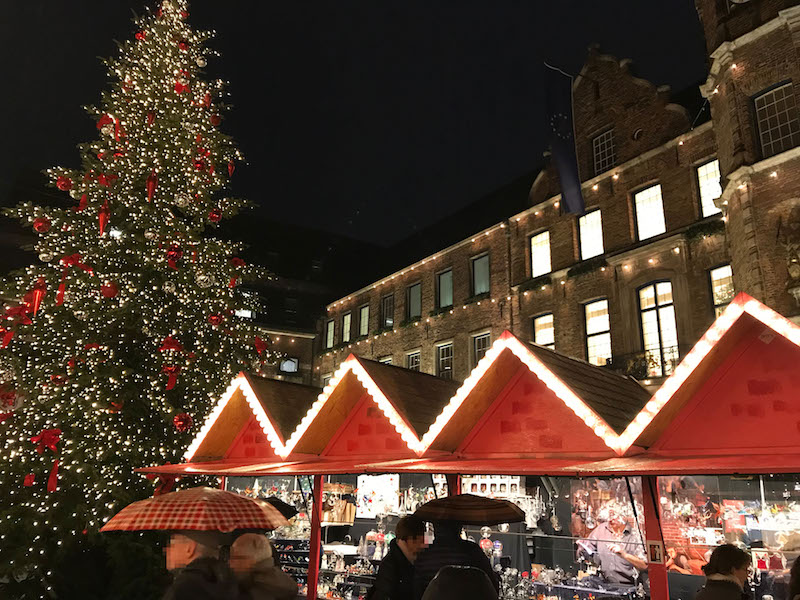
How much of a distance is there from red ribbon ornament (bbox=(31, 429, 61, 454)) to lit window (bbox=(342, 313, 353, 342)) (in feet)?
63.3

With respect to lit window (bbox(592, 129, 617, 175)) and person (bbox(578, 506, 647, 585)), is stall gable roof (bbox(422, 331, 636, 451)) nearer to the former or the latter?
person (bbox(578, 506, 647, 585))

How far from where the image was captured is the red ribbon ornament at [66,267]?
11.5 meters

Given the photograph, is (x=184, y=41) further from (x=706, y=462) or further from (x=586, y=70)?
(x=706, y=462)

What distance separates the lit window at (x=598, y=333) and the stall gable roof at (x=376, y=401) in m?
9.38

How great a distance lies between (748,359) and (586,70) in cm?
1666

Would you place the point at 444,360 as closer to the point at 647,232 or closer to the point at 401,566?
the point at 647,232

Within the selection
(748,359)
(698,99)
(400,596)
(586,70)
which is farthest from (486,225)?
(400,596)

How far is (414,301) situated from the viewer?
84.5 feet


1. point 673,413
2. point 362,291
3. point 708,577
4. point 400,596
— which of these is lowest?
point 400,596

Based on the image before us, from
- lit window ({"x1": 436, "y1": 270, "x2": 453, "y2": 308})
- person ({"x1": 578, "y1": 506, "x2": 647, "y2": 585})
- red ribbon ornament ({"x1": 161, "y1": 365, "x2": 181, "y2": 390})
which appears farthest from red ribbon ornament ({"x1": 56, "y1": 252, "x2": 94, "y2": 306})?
lit window ({"x1": 436, "y1": 270, "x2": 453, "y2": 308})

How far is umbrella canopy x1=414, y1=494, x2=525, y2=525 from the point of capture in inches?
213

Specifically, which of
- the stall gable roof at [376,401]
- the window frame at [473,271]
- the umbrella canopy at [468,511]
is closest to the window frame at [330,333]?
the window frame at [473,271]

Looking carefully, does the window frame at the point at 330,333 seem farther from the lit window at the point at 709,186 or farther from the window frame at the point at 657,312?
the lit window at the point at 709,186

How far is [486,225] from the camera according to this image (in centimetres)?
2252
